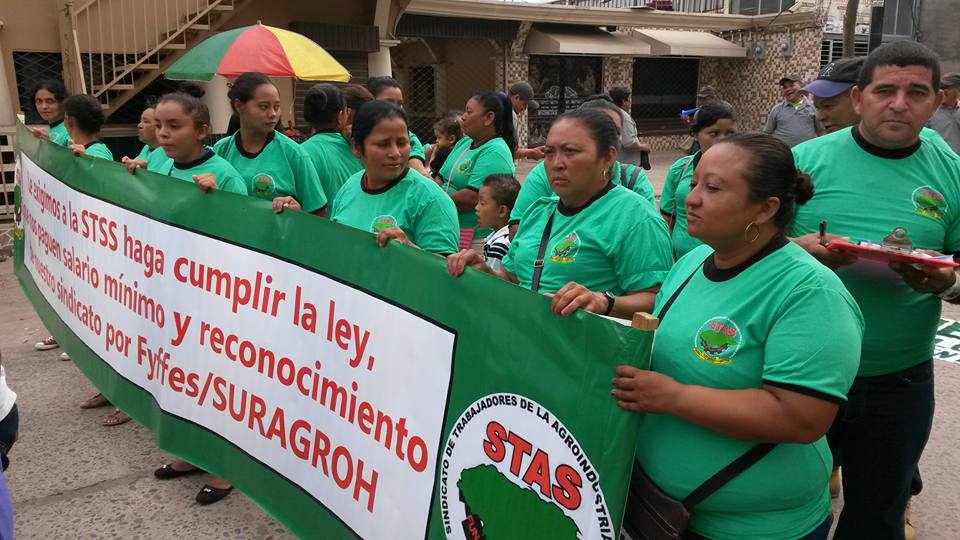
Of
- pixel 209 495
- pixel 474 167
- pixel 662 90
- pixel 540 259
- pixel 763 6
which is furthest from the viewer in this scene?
pixel 763 6

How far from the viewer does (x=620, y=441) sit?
1702mm

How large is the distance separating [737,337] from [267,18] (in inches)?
461

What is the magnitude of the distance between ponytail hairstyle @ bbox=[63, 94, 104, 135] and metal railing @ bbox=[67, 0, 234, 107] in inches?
223

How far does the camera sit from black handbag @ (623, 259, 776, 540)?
5.46ft

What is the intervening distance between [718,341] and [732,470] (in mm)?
284

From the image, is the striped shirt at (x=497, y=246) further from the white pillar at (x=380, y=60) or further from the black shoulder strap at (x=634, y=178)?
the white pillar at (x=380, y=60)

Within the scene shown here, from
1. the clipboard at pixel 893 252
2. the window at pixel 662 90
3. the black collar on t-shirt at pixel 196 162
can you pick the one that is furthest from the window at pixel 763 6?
the clipboard at pixel 893 252

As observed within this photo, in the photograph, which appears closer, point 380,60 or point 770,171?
point 770,171

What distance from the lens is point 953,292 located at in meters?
2.17

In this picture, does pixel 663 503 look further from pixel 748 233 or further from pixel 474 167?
pixel 474 167

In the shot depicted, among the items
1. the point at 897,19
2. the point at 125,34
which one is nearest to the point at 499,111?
the point at 125,34

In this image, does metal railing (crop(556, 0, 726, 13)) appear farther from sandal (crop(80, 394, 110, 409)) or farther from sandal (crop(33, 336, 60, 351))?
sandal (crop(80, 394, 110, 409))

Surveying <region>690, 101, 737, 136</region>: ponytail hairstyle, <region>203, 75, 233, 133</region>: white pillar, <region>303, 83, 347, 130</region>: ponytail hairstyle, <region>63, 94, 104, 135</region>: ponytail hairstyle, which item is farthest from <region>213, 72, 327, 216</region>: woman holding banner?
<region>203, 75, 233, 133</region>: white pillar

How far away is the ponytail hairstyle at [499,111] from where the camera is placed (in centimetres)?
465
